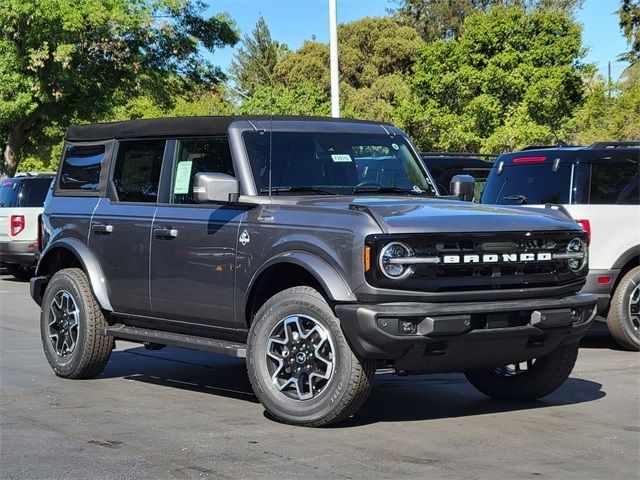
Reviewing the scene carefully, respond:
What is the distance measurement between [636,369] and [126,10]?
24264 millimetres

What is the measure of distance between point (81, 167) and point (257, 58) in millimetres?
71879

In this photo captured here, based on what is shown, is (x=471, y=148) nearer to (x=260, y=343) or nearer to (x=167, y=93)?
(x=167, y=93)

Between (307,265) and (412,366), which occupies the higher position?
(307,265)

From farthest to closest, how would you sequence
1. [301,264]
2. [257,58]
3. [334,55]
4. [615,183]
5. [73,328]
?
[257,58] → [334,55] → [615,183] → [73,328] → [301,264]

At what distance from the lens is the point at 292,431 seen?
696cm

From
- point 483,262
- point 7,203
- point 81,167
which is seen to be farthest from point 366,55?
point 483,262

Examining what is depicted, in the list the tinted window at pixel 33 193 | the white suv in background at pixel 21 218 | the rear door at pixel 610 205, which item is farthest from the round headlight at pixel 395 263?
the tinted window at pixel 33 193

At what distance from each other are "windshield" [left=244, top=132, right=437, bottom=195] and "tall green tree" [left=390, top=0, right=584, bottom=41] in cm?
5624

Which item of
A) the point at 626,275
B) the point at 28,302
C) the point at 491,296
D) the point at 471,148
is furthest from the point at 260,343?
the point at 471,148

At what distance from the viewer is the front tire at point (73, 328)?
29.0ft

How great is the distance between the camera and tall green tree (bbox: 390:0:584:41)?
6431cm

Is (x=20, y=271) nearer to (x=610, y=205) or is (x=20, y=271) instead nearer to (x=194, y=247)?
(x=610, y=205)

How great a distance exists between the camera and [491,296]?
6.94m

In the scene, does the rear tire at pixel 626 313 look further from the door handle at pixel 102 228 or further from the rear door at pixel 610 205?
the door handle at pixel 102 228
